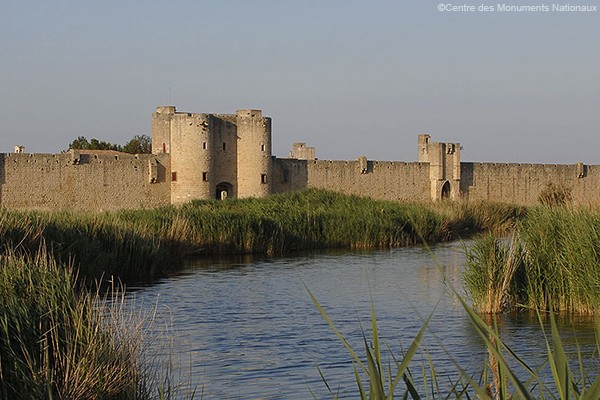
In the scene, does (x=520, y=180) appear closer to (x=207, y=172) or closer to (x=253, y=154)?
(x=253, y=154)

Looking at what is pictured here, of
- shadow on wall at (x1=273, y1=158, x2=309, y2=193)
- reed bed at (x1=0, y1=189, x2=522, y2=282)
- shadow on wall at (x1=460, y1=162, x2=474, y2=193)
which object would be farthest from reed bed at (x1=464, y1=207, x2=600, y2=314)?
shadow on wall at (x1=460, y1=162, x2=474, y2=193)

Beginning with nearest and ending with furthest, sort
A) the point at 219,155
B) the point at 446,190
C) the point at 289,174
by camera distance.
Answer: the point at 219,155, the point at 289,174, the point at 446,190

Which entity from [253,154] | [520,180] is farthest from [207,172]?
[520,180]

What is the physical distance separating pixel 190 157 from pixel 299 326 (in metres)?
23.3

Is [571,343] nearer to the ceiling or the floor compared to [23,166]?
nearer to the floor

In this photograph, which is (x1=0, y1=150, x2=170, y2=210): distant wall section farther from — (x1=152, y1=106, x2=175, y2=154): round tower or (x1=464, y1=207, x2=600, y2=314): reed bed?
(x1=464, y1=207, x2=600, y2=314): reed bed

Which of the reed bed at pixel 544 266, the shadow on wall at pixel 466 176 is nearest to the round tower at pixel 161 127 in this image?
the shadow on wall at pixel 466 176

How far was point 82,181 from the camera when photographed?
30.6 m

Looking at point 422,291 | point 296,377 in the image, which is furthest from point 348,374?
point 422,291

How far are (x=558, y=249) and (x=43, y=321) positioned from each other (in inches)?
232

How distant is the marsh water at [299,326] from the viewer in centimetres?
709

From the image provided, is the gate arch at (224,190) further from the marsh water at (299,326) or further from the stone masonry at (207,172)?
the marsh water at (299,326)

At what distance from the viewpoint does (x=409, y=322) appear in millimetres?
9852

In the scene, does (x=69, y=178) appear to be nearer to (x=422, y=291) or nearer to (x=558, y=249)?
(x=422, y=291)
